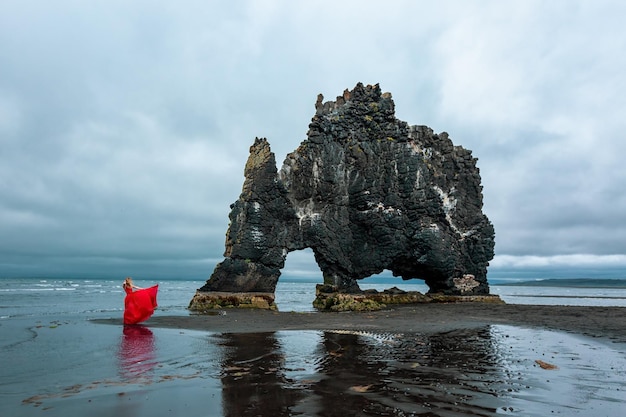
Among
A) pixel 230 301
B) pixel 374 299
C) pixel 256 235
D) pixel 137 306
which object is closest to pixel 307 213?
pixel 256 235

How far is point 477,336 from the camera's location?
58.4ft

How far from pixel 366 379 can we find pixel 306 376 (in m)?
1.35

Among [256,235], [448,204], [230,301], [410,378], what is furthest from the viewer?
[448,204]

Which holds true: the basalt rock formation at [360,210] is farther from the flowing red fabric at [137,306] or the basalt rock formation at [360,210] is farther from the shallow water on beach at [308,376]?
the shallow water on beach at [308,376]

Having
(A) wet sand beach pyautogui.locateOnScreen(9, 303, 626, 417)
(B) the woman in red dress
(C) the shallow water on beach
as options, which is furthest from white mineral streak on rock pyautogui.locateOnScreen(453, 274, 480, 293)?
(B) the woman in red dress

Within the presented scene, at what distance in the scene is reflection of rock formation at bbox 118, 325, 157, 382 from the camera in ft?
33.4

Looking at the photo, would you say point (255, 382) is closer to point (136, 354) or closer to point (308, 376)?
point (308, 376)

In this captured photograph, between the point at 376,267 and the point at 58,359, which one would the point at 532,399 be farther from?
the point at 376,267

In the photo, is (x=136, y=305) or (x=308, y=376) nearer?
(x=308, y=376)

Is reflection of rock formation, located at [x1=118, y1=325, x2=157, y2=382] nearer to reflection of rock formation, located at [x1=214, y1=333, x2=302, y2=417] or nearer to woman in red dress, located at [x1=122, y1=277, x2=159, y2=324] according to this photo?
woman in red dress, located at [x1=122, y1=277, x2=159, y2=324]

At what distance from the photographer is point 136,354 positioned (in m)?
13.0

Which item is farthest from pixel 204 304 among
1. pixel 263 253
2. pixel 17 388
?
pixel 17 388

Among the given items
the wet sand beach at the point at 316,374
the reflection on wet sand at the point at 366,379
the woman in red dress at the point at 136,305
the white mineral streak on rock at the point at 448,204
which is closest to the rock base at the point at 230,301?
the woman in red dress at the point at 136,305

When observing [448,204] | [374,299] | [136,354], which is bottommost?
[136,354]
